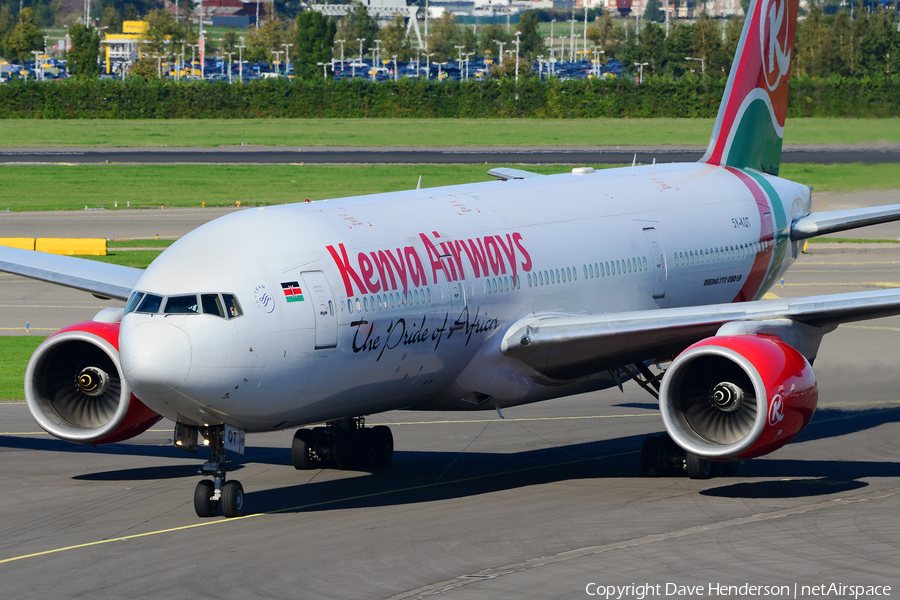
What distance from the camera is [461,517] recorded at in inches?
816

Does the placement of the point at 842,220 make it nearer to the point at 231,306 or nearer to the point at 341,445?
the point at 341,445

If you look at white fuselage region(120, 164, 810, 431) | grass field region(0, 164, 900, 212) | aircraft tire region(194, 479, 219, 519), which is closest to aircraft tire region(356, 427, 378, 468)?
white fuselage region(120, 164, 810, 431)

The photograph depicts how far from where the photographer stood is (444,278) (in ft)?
71.9

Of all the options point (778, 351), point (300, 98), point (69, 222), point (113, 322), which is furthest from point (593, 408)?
point (300, 98)

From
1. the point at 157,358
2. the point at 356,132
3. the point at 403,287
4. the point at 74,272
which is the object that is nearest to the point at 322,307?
the point at 403,287

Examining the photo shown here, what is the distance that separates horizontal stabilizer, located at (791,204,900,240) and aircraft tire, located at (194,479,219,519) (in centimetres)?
1716

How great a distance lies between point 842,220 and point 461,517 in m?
15.3

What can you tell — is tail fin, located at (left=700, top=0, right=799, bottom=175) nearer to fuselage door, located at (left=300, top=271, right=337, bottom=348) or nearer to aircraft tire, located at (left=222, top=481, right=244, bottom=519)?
fuselage door, located at (left=300, top=271, right=337, bottom=348)

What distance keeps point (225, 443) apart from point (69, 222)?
51641 mm

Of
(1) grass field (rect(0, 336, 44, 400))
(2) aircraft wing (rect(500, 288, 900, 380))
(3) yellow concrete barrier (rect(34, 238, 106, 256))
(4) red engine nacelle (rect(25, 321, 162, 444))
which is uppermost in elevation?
(2) aircraft wing (rect(500, 288, 900, 380))

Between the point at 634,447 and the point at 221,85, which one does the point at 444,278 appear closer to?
the point at 634,447

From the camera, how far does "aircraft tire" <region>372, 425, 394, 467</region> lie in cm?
2494

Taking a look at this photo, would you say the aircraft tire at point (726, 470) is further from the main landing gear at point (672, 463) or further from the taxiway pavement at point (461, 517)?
the taxiway pavement at point (461, 517)

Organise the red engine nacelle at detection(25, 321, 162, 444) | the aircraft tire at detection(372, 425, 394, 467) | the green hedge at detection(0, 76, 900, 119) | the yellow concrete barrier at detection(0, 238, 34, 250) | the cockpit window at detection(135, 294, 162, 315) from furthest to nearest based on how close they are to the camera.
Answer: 1. the green hedge at detection(0, 76, 900, 119)
2. the yellow concrete barrier at detection(0, 238, 34, 250)
3. the aircraft tire at detection(372, 425, 394, 467)
4. the red engine nacelle at detection(25, 321, 162, 444)
5. the cockpit window at detection(135, 294, 162, 315)
